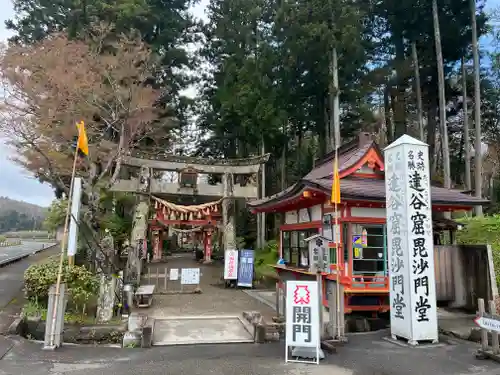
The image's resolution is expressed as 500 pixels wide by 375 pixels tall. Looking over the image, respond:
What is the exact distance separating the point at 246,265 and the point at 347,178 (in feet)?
21.7

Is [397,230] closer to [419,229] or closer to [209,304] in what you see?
[419,229]

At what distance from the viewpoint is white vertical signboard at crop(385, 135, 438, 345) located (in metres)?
6.73

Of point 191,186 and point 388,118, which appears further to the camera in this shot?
point 388,118

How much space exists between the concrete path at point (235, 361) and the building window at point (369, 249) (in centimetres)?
218

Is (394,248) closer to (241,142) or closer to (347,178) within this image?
(347,178)

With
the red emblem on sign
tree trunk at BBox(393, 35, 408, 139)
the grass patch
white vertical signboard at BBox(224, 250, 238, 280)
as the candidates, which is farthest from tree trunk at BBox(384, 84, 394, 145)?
the grass patch

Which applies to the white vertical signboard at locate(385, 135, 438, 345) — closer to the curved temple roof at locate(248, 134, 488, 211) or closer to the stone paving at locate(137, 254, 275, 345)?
the curved temple roof at locate(248, 134, 488, 211)

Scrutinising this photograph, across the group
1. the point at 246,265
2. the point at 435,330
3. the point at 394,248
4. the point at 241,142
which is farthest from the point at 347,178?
the point at 241,142

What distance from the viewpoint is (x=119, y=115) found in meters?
12.1

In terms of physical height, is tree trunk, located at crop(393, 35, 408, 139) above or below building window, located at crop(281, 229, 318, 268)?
above

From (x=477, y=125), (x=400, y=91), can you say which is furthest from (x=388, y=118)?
(x=477, y=125)

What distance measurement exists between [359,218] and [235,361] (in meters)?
4.51

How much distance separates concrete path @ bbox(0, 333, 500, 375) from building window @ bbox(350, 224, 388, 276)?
218 centimetres

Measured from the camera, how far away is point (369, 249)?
355 inches
